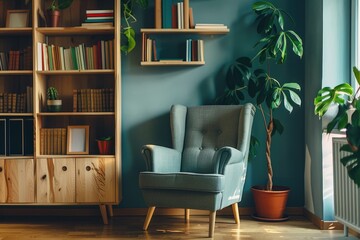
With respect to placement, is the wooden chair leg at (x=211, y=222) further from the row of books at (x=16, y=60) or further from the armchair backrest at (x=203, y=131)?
the row of books at (x=16, y=60)

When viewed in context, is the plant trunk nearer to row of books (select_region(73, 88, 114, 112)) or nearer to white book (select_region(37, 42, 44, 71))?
row of books (select_region(73, 88, 114, 112))

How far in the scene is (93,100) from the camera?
434 centimetres

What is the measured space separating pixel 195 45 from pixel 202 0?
0.45 metres

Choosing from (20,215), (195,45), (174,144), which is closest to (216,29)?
(195,45)

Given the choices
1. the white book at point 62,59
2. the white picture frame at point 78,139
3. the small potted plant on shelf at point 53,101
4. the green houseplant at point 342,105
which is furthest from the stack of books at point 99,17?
the green houseplant at point 342,105

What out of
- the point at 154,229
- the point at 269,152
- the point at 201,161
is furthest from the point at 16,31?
the point at 269,152

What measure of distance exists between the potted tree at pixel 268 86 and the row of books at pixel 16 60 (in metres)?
1.71

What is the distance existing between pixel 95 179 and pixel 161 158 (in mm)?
617

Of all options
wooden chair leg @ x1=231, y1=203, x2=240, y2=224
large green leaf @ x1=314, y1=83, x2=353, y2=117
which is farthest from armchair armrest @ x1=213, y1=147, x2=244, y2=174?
large green leaf @ x1=314, y1=83, x2=353, y2=117

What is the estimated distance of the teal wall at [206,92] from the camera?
4.57m

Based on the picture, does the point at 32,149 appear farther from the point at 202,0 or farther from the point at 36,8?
the point at 202,0

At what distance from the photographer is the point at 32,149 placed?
13.9 feet

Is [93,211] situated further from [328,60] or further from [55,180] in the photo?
[328,60]

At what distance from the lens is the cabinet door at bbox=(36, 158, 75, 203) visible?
13.8 feet
